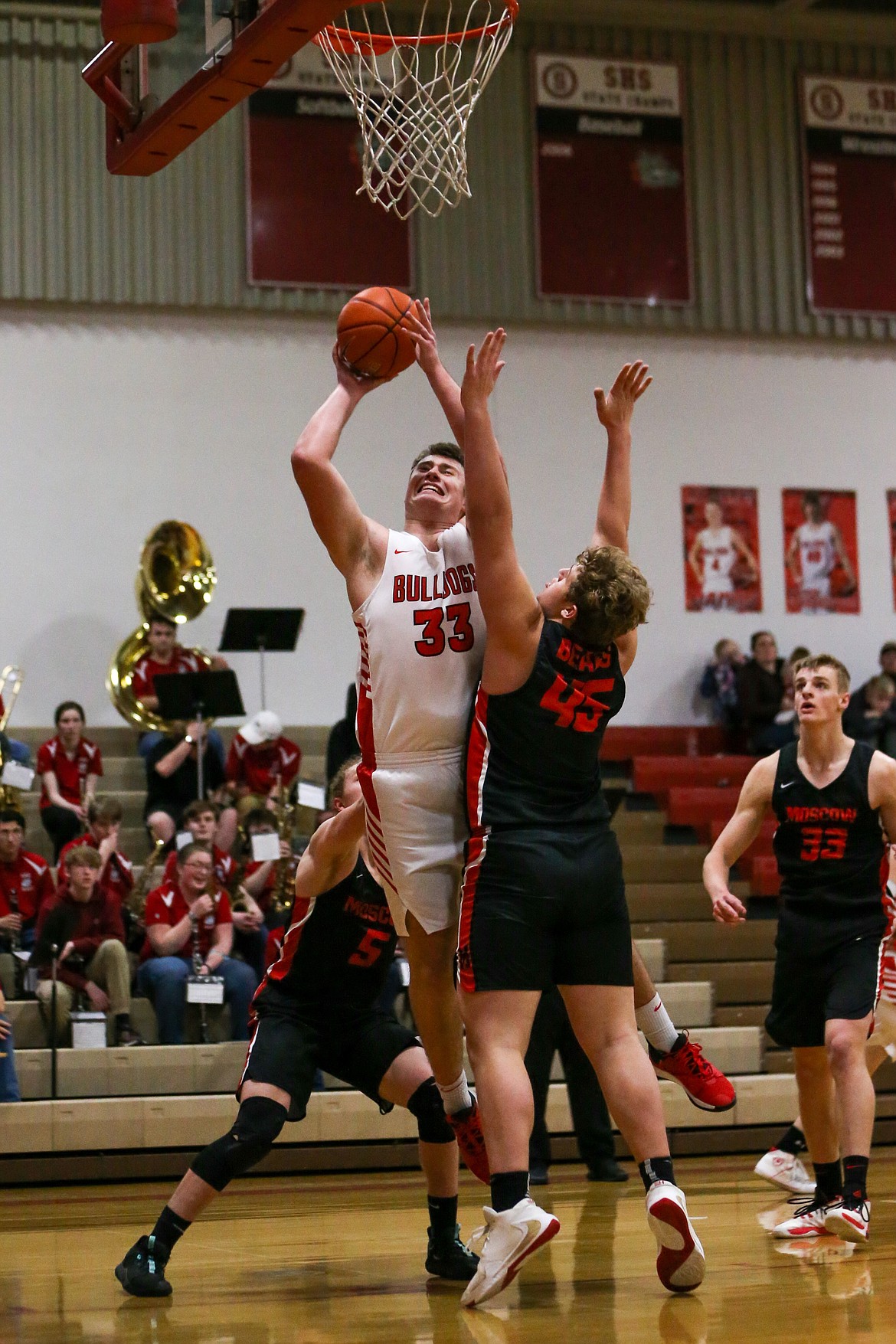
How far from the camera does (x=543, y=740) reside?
445cm

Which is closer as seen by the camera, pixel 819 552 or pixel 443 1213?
pixel 443 1213

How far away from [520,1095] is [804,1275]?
45.9 inches

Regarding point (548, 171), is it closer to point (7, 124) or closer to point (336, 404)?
point (7, 124)

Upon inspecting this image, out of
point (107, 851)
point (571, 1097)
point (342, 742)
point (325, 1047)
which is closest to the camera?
point (325, 1047)

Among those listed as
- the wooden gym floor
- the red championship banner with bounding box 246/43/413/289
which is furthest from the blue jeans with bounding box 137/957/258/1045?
the red championship banner with bounding box 246/43/413/289

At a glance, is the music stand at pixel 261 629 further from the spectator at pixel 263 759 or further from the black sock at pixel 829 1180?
the black sock at pixel 829 1180

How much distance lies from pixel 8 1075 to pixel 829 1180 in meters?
4.30

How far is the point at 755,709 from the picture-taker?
14305 mm

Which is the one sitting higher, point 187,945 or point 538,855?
point 538,855

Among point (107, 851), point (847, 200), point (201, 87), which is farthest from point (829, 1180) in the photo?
point (847, 200)

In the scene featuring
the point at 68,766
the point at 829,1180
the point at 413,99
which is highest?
the point at 413,99

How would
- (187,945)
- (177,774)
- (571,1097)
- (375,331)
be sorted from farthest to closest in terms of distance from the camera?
(177,774)
(187,945)
(571,1097)
(375,331)

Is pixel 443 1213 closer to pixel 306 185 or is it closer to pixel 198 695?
pixel 198 695

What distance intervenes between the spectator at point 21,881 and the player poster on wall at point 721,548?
24.6ft
